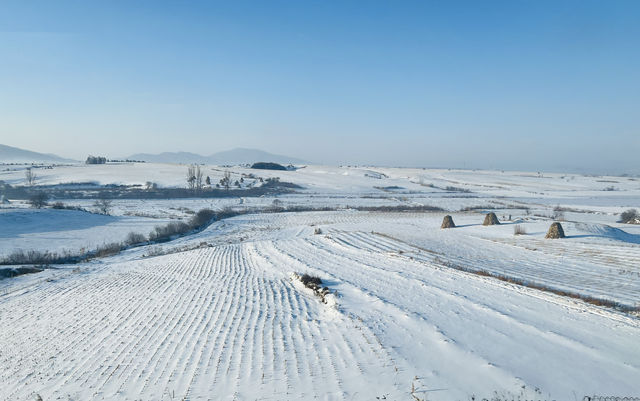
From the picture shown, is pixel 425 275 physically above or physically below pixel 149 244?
above

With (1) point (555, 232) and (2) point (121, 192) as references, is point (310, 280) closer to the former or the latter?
(1) point (555, 232)

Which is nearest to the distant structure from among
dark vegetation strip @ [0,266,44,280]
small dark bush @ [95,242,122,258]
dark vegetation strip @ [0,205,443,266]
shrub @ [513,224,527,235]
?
shrub @ [513,224,527,235]

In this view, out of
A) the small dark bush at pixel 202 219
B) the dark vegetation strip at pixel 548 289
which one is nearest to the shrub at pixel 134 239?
the small dark bush at pixel 202 219

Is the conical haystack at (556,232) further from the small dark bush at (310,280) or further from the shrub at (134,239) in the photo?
the shrub at (134,239)

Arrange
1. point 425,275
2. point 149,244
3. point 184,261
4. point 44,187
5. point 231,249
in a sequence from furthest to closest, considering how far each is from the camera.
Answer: point 44,187 → point 149,244 → point 231,249 → point 184,261 → point 425,275

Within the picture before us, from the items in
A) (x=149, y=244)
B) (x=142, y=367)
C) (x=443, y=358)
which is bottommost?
(x=149, y=244)

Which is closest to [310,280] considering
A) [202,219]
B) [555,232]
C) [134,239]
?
[555,232]

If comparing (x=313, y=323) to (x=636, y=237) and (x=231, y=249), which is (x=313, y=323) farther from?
(x=636, y=237)

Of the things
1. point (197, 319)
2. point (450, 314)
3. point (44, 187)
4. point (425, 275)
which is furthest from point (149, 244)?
point (44, 187)

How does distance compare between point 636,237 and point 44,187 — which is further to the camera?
point 44,187
